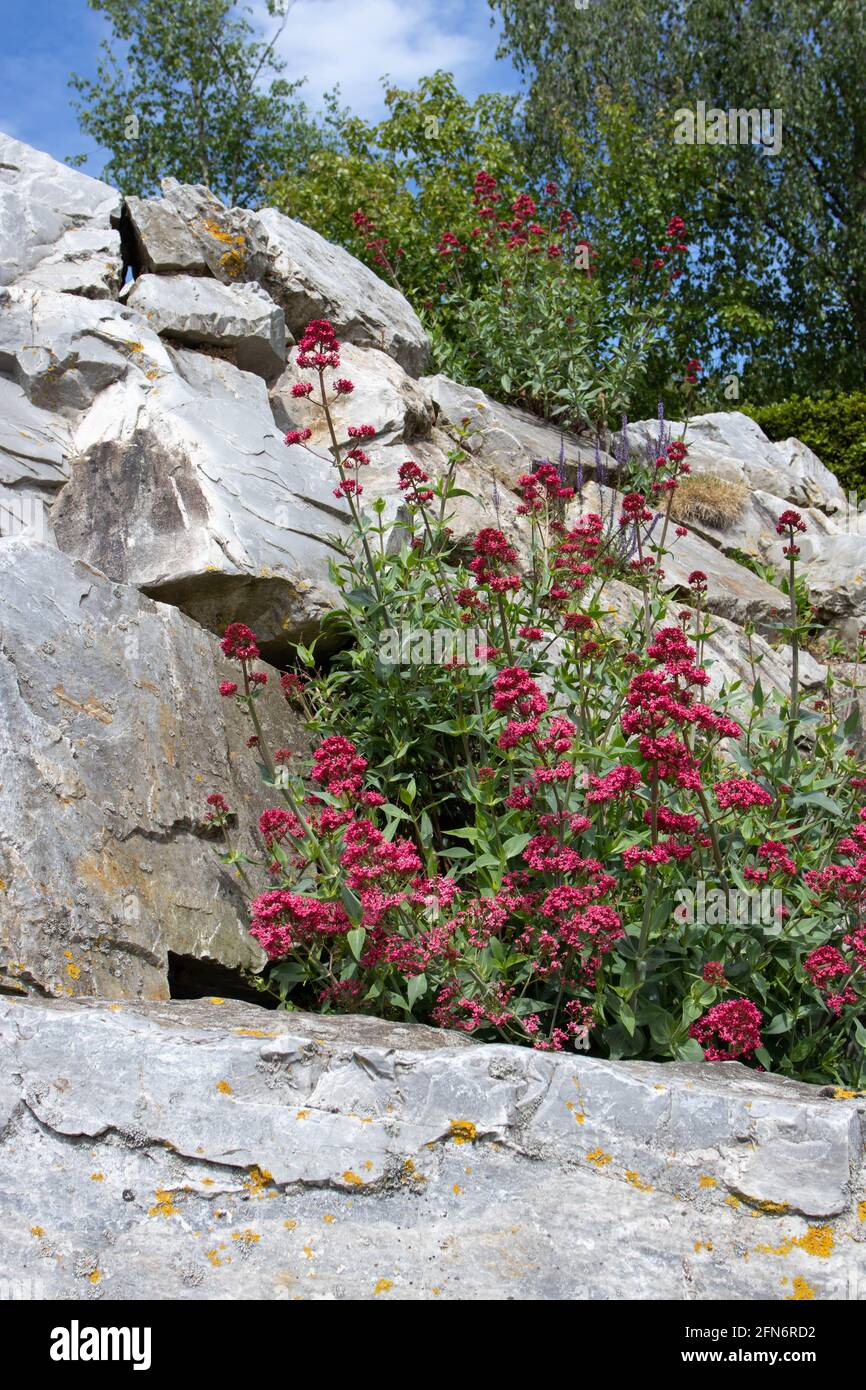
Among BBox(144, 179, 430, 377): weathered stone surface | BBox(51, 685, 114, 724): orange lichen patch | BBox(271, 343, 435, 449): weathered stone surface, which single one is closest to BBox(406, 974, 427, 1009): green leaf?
BBox(51, 685, 114, 724): orange lichen patch

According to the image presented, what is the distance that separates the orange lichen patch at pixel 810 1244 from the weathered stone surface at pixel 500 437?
6.63m

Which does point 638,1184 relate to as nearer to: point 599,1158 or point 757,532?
point 599,1158

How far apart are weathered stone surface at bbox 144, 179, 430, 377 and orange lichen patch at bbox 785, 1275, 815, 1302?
25.7 feet

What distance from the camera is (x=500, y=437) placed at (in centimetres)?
930

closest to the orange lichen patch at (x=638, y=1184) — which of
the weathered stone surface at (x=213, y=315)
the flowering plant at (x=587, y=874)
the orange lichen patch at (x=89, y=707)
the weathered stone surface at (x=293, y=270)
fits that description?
the flowering plant at (x=587, y=874)

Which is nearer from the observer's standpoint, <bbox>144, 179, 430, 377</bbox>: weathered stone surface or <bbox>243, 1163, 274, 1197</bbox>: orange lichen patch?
<bbox>243, 1163, 274, 1197</bbox>: orange lichen patch

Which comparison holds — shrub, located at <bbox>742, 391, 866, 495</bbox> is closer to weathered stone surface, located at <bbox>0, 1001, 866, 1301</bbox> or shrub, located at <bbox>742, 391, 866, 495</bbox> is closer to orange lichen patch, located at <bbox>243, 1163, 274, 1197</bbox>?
weathered stone surface, located at <bbox>0, 1001, 866, 1301</bbox>

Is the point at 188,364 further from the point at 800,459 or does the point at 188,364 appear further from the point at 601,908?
the point at 800,459

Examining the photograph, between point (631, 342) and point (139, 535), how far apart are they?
235 inches

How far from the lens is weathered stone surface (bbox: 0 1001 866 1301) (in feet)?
9.11

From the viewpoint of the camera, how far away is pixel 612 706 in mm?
5125

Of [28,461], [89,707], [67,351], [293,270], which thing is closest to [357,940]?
[89,707]

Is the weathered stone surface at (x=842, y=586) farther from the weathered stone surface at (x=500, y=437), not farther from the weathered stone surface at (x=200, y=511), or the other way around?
the weathered stone surface at (x=200, y=511)

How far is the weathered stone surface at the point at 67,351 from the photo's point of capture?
698 centimetres
